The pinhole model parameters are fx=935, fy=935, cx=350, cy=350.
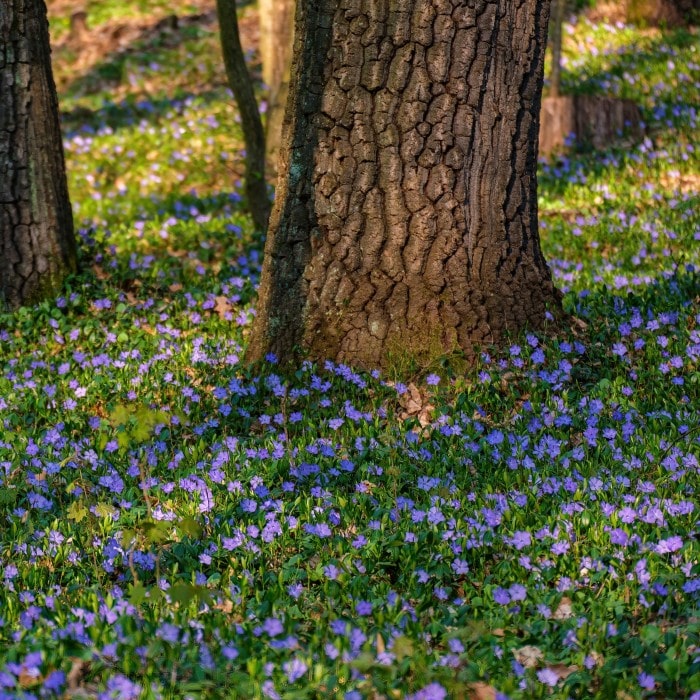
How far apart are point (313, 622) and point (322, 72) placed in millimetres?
2797

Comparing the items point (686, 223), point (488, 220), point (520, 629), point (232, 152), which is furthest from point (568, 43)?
point (520, 629)

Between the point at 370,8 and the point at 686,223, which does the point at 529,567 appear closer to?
the point at 370,8

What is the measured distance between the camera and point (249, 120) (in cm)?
752

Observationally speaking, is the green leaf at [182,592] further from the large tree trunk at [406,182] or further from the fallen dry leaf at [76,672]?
the large tree trunk at [406,182]

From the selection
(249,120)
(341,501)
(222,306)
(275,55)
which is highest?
(275,55)

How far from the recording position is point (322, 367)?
16.4 ft

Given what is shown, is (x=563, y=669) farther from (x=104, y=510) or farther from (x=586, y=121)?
(x=586, y=121)

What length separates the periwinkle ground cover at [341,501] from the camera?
2.81 m

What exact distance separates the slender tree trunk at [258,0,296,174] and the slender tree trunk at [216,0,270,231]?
1381 millimetres

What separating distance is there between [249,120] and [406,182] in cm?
318

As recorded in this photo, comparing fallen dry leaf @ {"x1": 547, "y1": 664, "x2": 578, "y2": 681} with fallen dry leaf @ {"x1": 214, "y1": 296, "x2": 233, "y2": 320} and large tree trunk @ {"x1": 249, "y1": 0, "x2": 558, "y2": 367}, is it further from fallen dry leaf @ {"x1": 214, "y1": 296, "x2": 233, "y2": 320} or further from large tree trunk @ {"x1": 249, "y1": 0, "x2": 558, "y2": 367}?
fallen dry leaf @ {"x1": 214, "y1": 296, "x2": 233, "y2": 320}

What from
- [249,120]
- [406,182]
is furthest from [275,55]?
[406,182]

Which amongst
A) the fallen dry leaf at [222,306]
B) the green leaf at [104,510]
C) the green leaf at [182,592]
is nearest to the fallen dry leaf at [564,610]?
the green leaf at [182,592]

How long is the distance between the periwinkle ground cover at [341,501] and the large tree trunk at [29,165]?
0.83 ft
